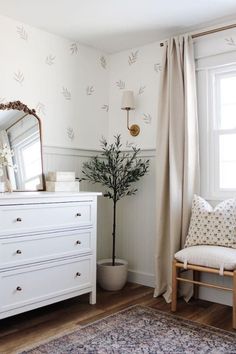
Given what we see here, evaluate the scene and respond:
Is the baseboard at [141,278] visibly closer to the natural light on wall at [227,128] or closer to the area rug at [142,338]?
the area rug at [142,338]

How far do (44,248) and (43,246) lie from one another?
0.02 m

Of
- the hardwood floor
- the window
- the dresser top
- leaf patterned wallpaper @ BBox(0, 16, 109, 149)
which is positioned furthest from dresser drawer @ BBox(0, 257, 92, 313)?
the window

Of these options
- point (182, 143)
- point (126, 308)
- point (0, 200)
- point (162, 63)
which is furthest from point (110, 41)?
point (126, 308)

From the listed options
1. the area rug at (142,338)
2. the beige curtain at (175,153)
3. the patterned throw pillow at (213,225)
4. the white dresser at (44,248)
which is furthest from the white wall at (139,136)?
the area rug at (142,338)

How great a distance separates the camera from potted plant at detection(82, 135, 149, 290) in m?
3.61

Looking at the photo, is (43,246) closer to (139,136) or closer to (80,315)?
(80,315)

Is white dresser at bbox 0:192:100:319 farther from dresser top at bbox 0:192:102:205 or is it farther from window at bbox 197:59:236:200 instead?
window at bbox 197:59:236:200

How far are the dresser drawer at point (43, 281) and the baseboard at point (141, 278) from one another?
2.66ft

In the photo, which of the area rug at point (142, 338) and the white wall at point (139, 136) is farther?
the white wall at point (139, 136)

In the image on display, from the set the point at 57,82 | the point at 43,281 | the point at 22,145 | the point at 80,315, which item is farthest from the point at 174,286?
the point at 57,82

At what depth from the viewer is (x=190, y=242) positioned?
3.14 metres

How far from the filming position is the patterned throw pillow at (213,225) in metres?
3.01

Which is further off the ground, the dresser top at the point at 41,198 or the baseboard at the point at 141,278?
the dresser top at the point at 41,198

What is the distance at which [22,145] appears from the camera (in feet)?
10.7
